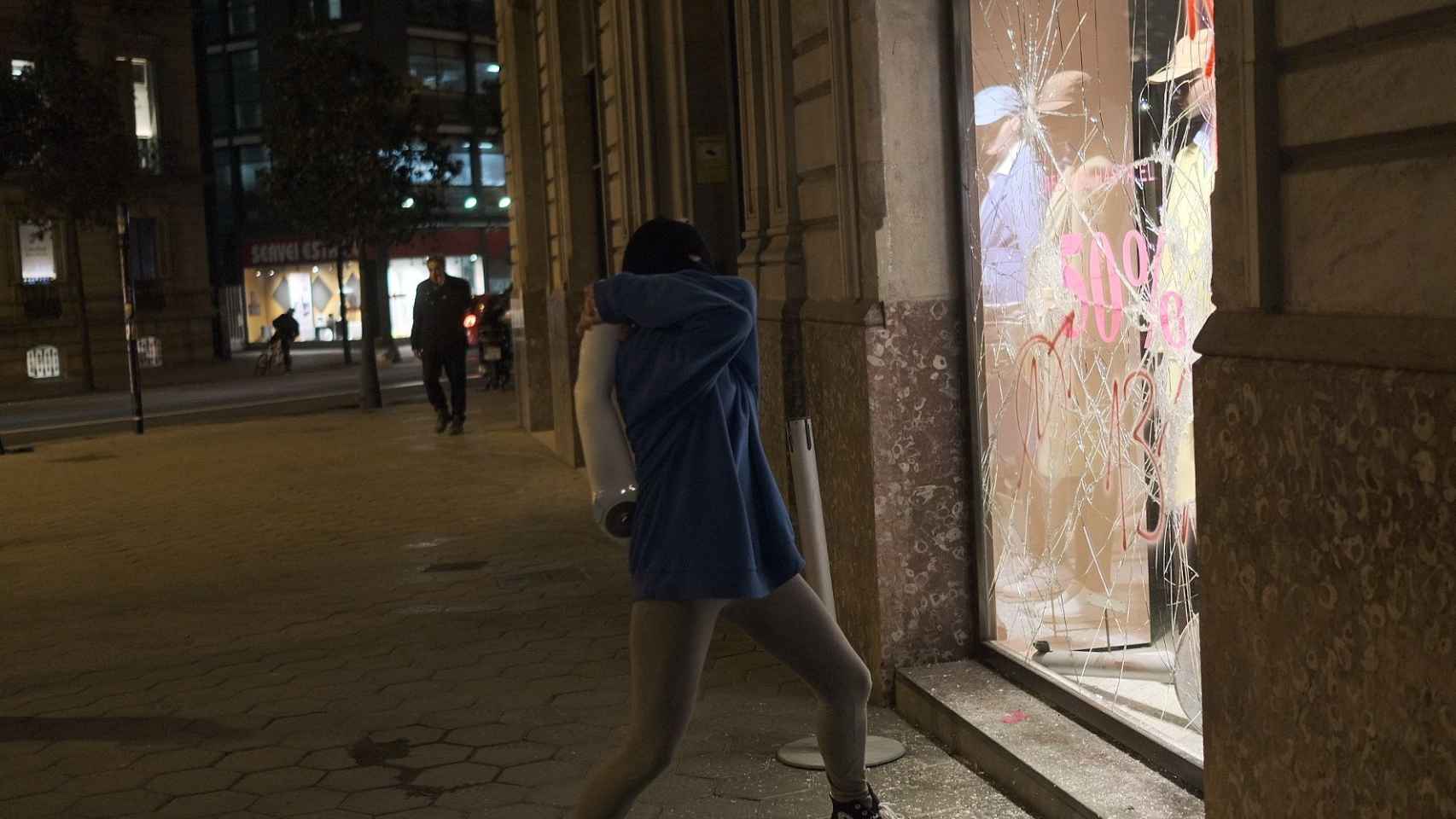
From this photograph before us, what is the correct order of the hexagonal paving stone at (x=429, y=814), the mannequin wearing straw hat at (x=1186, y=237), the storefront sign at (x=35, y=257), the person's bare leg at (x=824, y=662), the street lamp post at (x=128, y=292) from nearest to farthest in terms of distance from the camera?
1. the person's bare leg at (x=824, y=662)
2. the mannequin wearing straw hat at (x=1186, y=237)
3. the hexagonal paving stone at (x=429, y=814)
4. the street lamp post at (x=128, y=292)
5. the storefront sign at (x=35, y=257)

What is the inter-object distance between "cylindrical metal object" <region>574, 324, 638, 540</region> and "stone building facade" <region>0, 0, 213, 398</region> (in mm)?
32521

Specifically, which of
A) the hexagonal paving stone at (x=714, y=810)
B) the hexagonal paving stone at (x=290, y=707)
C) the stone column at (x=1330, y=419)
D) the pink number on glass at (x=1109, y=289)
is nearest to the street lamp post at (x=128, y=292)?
the hexagonal paving stone at (x=290, y=707)

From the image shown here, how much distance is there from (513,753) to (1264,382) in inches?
127

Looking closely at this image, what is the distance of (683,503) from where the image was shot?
142 inches

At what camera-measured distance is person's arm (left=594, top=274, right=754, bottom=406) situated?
3.65m

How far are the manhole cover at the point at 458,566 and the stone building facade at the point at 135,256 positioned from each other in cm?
2698

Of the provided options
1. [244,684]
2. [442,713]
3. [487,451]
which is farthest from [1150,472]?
[487,451]

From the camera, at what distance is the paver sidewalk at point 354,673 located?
5.05m

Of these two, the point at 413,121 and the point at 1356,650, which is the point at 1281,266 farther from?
the point at 413,121

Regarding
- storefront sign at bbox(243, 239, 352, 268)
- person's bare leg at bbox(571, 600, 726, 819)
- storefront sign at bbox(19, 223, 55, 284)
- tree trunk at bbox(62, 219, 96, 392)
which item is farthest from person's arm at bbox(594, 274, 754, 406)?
storefront sign at bbox(243, 239, 352, 268)

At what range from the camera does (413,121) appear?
80.2ft

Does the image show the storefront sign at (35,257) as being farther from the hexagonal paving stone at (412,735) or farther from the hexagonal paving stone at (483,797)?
the hexagonal paving stone at (483,797)

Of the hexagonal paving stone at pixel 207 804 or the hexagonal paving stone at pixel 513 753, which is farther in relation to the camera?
the hexagonal paving stone at pixel 513 753

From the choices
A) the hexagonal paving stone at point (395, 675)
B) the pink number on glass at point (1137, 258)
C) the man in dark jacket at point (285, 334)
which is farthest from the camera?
the man in dark jacket at point (285, 334)
